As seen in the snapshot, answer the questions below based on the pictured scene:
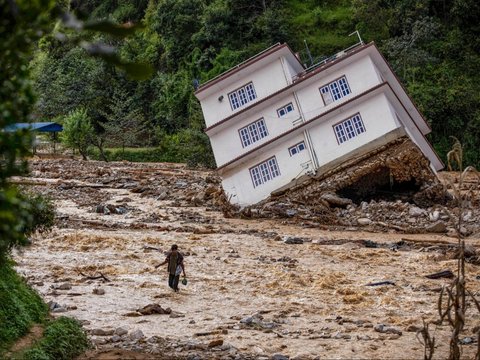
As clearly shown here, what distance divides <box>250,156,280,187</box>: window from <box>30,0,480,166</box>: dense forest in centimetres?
1560

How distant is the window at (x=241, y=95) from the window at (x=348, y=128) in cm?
445

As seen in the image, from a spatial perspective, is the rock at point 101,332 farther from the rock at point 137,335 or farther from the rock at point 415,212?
the rock at point 415,212

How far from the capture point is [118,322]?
1416 cm

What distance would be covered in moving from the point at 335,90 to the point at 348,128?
186 cm

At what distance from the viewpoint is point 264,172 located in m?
32.3

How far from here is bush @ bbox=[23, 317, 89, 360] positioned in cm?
1061

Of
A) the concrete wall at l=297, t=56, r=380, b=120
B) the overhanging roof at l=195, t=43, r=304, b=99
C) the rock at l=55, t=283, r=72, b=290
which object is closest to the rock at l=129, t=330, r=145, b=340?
the rock at l=55, t=283, r=72, b=290

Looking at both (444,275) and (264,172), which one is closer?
(444,275)

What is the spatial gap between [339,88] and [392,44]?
2084cm

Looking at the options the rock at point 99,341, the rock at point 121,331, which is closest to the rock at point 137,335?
the rock at point 121,331

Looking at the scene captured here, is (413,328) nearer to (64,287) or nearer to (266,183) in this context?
(64,287)

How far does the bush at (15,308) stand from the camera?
11.2 meters

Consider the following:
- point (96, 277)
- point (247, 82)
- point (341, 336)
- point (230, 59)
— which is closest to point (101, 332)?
point (341, 336)

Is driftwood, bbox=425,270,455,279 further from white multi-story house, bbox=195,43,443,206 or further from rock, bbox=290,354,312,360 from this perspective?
white multi-story house, bbox=195,43,443,206
